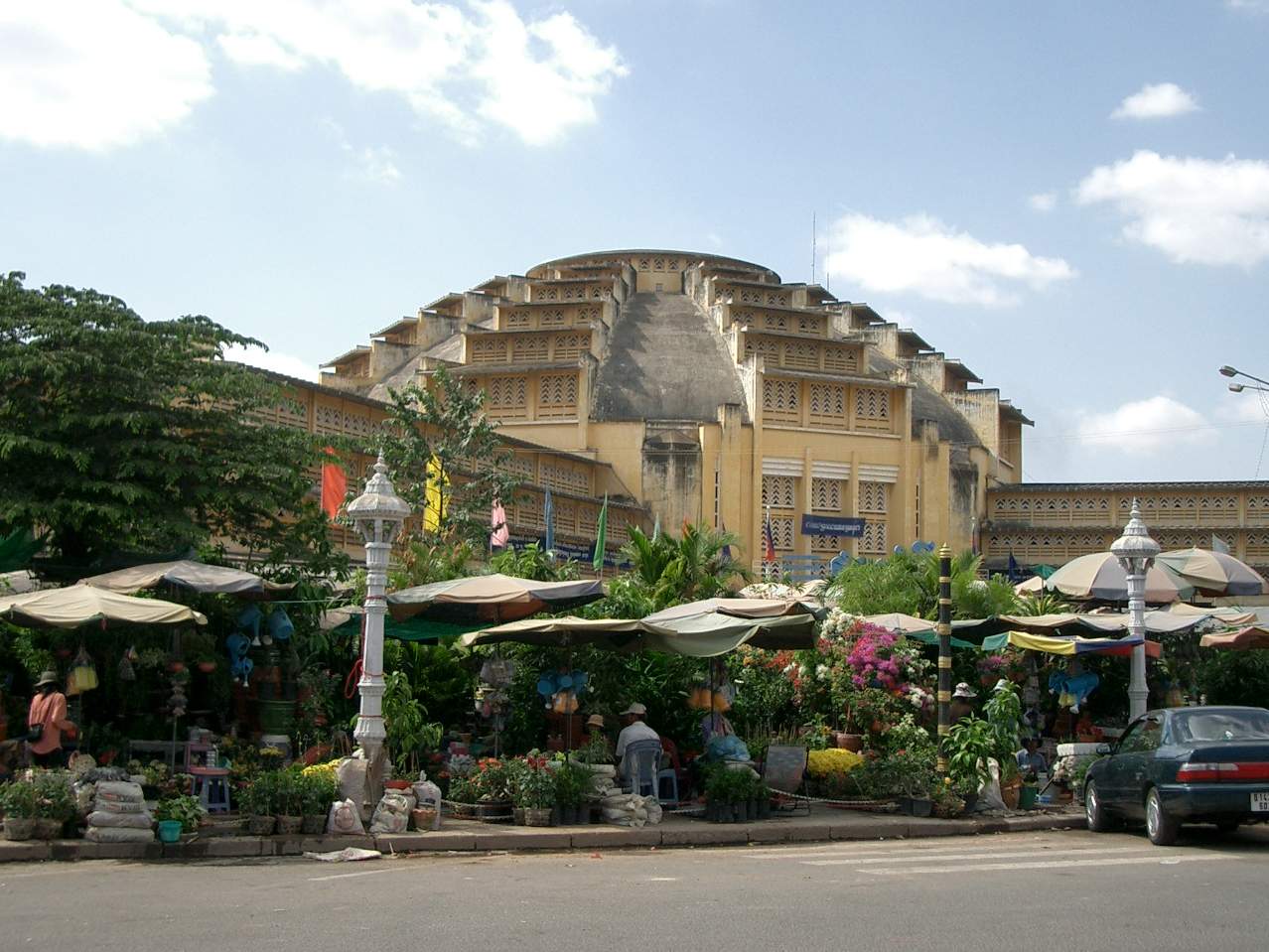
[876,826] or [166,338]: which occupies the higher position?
[166,338]

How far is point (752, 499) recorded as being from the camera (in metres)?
43.7

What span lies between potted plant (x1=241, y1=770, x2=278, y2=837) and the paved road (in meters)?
0.79

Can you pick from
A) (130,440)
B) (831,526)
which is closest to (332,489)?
(130,440)

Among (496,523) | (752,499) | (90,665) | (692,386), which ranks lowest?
(90,665)

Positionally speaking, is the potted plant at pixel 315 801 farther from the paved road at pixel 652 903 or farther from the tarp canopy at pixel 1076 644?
the tarp canopy at pixel 1076 644

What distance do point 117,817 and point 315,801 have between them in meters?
1.72

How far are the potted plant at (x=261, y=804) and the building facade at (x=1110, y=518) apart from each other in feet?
124

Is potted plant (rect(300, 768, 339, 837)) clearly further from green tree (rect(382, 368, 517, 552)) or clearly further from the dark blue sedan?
green tree (rect(382, 368, 517, 552))

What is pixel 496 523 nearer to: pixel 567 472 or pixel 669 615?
pixel 669 615

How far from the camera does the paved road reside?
8.05 m

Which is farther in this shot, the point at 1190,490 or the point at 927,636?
the point at 1190,490

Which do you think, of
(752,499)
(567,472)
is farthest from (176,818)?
(752,499)

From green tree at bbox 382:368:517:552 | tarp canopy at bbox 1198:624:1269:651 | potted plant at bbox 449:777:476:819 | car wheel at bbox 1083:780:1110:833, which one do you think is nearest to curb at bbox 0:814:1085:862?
car wheel at bbox 1083:780:1110:833

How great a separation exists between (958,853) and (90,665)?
8.65m
